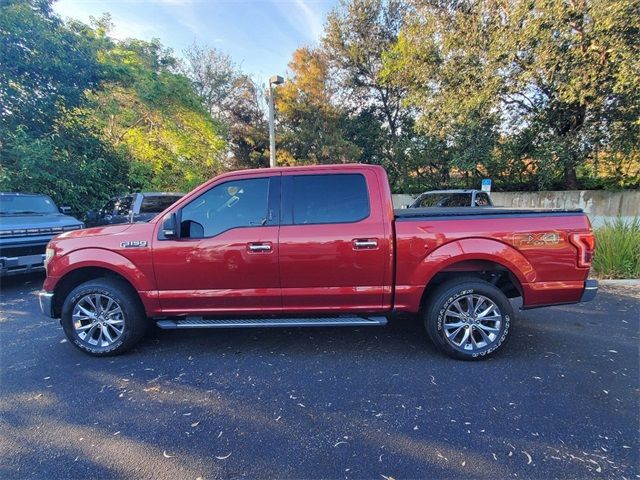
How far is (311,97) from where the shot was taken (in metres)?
17.8

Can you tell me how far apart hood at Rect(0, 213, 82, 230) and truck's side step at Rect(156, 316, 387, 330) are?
4859mm

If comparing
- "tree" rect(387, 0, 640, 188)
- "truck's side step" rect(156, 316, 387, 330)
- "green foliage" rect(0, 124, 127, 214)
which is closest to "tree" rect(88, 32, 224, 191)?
"green foliage" rect(0, 124, 127, 214)

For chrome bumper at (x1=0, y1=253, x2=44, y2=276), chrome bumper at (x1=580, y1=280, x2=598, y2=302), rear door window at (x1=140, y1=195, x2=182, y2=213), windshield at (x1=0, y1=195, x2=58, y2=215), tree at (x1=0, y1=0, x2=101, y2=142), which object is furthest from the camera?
tree at (x1=0, y1=0, x2=101, y2=142)

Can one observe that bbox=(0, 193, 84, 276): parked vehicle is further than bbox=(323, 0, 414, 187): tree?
No

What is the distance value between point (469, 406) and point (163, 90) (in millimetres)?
13699

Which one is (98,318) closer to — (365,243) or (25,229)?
(365,243)

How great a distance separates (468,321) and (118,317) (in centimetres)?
375

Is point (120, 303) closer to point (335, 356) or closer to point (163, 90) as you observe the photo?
point (335, 356)

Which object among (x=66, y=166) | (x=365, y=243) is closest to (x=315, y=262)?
(x=365, y=243)

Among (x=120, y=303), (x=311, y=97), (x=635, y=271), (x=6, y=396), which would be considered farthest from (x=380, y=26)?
(x=6, y=396)

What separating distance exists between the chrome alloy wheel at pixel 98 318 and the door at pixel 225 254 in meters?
0.57

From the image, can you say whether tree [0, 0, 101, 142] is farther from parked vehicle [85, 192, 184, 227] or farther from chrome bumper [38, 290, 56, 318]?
chrome bumper [38, 290, 56, 318]

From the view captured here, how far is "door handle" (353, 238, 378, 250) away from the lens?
10.9ft

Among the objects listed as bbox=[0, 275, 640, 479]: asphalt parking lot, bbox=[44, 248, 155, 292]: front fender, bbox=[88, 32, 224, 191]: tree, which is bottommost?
bbox=[0, 275, 640, 479]: asphalt parking lot
